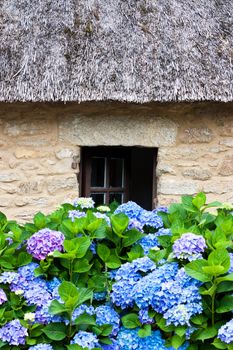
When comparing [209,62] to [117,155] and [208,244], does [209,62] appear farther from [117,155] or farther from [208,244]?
[208,244]

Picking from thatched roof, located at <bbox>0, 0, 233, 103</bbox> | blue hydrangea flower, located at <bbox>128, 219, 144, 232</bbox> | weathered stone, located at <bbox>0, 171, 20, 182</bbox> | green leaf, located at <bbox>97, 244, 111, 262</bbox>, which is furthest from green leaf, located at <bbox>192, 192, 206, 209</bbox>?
weathered stone, located at <bbox>0, 171, 20, 182</bbox>

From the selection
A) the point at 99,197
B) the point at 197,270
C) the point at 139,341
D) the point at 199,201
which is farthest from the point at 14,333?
the point at 99,197

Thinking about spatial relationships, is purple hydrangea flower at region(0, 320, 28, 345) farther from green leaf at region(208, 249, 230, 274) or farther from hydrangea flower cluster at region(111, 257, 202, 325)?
green leaf at region(208, 249, 230, 274)

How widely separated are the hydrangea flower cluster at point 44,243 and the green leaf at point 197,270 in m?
0.49

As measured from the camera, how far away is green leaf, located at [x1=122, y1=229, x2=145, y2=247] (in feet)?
6.35

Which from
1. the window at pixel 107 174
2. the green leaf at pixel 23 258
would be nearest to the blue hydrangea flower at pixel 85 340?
the green leaf at pixel 23 258

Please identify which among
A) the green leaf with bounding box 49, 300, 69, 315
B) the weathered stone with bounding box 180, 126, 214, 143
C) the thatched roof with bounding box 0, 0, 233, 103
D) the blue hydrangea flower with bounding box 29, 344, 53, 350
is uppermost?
the thatched roof with bounding box 0, 0, 233, 103

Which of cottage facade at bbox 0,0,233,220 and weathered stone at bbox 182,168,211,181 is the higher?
cottage facade at bbox 0,0,233,220

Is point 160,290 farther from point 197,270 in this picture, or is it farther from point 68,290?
point 68,290

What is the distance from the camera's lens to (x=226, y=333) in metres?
1.53

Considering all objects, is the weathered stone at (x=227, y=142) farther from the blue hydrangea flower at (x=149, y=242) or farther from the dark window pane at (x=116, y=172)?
the blue hydrangea flower at (x=149, y=242)

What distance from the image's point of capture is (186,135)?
13.8 feet

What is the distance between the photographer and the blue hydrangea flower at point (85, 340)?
1.61m

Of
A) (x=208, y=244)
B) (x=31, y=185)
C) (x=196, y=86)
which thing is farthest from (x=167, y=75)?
(x=208, y=244)
